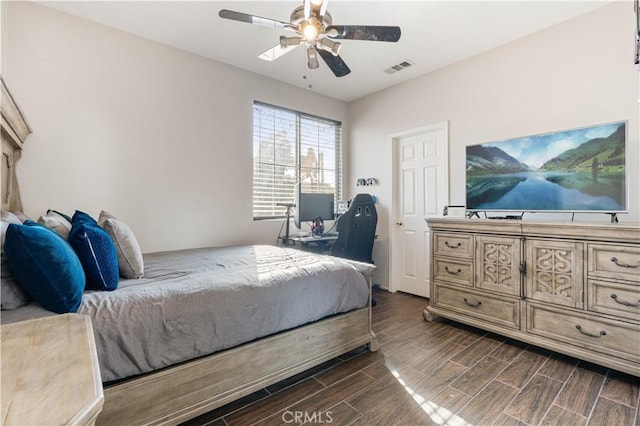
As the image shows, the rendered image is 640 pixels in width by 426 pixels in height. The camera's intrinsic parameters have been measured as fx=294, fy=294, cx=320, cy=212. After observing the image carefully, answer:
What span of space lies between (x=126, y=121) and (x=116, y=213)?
892mm

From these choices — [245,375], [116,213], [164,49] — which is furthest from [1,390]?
[164,49]

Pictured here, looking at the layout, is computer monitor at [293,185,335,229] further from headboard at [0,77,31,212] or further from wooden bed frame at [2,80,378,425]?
headboard at [0,77,31,212]

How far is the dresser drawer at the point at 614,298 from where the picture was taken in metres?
1.91

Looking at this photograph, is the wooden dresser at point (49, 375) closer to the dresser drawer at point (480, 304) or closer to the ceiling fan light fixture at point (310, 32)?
the ceiling fan light fixture at point (310, 32)

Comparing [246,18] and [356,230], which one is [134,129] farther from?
[356,230]

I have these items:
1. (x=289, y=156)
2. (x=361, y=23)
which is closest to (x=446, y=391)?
(x=361, y=23)

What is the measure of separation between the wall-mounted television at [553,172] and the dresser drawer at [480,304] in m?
0.85

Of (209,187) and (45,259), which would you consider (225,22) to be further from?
(45,259)

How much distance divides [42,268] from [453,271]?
2980mm

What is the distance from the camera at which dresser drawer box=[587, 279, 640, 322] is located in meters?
1.91

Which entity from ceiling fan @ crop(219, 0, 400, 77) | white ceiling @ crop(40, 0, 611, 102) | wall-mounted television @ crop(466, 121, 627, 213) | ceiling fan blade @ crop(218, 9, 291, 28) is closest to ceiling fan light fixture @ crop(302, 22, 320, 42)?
ceiling fan @ crop(219, 0, 400, 77)

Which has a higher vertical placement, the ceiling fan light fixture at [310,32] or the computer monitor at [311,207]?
the ceiling fan light fixture at [310,32]

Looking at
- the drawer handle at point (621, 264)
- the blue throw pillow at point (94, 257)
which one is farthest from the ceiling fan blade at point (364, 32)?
the drawer handle at point (621, 264)

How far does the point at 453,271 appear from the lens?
9.43ft
